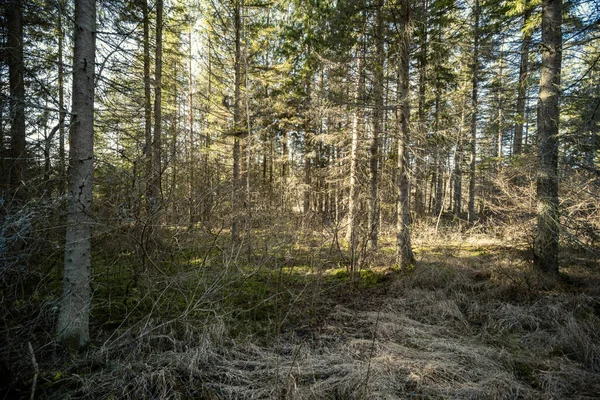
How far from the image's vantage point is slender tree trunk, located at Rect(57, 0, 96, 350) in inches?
121

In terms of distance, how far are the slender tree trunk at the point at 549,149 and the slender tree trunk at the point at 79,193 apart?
8336 millimetres

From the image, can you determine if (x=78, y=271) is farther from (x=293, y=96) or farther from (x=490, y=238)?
(x=490, y=238)

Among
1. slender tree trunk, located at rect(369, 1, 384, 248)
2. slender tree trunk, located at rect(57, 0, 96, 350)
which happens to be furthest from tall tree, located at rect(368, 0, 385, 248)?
slender tree trunk, located at rect(57, 0, 96, 350)

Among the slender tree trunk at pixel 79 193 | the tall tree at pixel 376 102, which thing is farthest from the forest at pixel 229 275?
the tall tree at pixel 376 102

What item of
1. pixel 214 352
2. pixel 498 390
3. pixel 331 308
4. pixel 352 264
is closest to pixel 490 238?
pixel 352 264

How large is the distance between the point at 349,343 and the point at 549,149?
619 centimetres

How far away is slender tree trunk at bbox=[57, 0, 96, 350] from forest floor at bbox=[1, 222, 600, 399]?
343 millimetres

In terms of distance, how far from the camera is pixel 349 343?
3568 mm

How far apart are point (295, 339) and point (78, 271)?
2.97 m

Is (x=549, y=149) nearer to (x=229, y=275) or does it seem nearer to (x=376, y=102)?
(x=376, y=102)

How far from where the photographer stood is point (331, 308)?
5.04m

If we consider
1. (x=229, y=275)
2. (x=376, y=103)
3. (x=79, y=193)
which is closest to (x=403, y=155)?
(x=376, y=103)

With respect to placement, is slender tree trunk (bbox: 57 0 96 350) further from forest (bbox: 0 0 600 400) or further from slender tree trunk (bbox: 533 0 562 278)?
slender tree trunk (bbox: 533 0 562 278)

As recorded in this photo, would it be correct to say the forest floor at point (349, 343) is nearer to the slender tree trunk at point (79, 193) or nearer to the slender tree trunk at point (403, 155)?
the slender tree trunk at point (79, 193)
